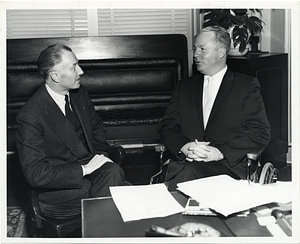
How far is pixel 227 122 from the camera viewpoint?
10.8 ft

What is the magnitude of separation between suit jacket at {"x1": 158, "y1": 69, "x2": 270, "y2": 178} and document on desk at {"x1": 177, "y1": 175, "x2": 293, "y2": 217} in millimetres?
883

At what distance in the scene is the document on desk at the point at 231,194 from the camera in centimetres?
203

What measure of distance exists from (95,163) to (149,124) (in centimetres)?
203

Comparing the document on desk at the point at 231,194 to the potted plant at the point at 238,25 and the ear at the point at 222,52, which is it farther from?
the potted plant at the point at 238,25

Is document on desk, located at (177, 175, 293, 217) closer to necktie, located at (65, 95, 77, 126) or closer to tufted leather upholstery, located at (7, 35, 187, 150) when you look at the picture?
necktie, located at (65, 95, 77, 126)

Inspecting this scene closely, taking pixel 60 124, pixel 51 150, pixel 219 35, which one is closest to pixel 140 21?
pixel 219 35

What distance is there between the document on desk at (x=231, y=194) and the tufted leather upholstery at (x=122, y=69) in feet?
9.31

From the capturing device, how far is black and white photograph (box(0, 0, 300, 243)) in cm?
207

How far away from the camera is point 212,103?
11.3ft

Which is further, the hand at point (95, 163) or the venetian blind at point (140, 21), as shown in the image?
the venetian blind at point (140, 21)

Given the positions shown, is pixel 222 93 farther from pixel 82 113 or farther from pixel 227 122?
pixel 82 113

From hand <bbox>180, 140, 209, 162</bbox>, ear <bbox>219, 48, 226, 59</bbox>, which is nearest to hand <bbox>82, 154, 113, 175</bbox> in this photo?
hand <bbox>180, 140, 209, 162</bbox>

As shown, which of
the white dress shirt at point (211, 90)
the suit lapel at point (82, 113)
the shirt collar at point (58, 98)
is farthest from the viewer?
the white dress shirt at point (211, 90)

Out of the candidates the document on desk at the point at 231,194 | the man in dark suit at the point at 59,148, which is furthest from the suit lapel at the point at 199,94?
the document on desk at the point at 231,194
